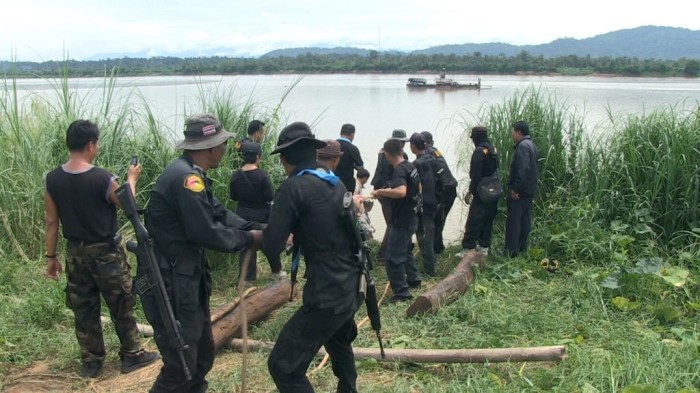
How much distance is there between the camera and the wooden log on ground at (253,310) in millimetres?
4469

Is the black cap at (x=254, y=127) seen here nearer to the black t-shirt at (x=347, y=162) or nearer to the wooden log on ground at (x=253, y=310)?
the black t-shirt at (x=347, y=162)

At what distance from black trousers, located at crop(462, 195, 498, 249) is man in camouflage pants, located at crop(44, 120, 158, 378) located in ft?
14.1

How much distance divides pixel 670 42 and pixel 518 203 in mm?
202266

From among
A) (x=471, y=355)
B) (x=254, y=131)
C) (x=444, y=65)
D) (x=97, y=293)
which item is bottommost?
(x=471, y=355)

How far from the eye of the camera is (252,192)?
594 cm

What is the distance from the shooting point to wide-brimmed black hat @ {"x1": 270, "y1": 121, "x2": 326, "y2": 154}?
3127 millimetres

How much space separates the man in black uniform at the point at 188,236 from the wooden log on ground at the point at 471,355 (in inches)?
56.1

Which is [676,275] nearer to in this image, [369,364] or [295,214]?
[369,364]

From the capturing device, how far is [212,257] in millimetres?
6461

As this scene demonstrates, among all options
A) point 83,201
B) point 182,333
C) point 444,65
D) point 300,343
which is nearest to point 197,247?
point 182,333

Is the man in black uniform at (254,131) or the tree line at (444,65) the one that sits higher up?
the tree line at (444,65)

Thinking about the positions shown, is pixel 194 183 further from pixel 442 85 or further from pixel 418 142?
pixel 442 85

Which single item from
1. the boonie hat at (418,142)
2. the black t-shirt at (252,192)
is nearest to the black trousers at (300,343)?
the black t-shirt at (252,192)

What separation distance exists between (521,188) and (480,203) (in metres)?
0.64
